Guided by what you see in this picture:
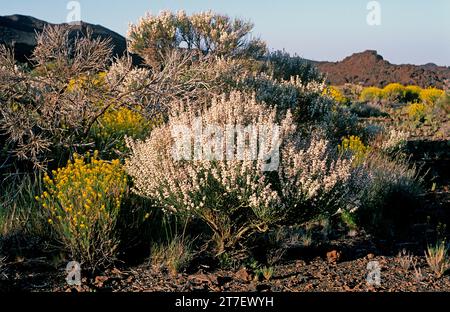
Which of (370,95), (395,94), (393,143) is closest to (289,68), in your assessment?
(393,143)

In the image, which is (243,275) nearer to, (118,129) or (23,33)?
(118,129)

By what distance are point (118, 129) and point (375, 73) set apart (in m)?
29.6

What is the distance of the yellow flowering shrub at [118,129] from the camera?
23.7 feet

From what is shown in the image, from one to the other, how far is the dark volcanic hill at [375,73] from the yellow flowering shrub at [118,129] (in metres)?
25.6

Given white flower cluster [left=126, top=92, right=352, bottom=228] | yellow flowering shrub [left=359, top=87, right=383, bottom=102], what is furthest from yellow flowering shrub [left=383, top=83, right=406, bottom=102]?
white flower cluster [left=126, top=92, right=352, bottom=228]

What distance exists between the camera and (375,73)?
34562 millimetres

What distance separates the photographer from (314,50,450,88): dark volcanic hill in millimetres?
32438

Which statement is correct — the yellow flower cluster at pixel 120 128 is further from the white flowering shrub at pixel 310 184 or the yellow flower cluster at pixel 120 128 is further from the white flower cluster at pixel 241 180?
the white flowering shrub at pixel 310 184

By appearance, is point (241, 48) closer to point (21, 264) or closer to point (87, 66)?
point (87, 66)

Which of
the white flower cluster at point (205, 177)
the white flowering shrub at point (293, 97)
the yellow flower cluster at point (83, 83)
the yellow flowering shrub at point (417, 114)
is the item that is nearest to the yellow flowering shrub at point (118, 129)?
the yellow flower cluster at point (83, 83)

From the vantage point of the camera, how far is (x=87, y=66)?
691 centimetres

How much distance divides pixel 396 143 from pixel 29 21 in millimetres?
34513

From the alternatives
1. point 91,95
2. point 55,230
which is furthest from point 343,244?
point 91,95

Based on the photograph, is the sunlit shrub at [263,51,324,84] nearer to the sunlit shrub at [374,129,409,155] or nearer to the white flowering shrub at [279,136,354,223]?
the sunlit shrub at [374,129,409,155]
